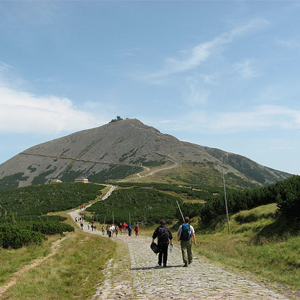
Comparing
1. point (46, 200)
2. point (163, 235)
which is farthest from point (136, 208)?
point (163, 235)

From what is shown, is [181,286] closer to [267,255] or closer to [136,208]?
[267,255]

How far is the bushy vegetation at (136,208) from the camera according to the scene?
207 ft

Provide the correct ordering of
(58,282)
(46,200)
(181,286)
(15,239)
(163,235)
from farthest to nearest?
(46,200) < (15,239) < (163,235) < (58,282) < (181,286)

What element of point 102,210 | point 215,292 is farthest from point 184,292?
point 102,210

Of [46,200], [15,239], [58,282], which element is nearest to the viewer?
[58,282]

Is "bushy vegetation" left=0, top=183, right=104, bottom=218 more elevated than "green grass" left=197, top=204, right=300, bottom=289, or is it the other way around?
"bushy vegetation" left=0, top=183, right=104, bottom=218

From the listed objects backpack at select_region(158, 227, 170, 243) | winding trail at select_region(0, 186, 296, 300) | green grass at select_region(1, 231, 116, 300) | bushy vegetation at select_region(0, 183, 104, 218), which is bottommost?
green grass at select_region(1, 231, 116, 300)

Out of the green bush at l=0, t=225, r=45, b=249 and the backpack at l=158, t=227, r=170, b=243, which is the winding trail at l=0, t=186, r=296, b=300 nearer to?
the backpack at l=158, t=227, r=170, b=243

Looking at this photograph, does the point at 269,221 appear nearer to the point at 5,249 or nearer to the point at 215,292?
the point at 215,292

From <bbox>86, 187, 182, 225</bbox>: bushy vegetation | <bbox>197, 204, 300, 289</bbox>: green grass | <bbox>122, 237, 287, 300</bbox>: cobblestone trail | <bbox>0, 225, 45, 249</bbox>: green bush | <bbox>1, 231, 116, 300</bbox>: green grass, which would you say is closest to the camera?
<bbox>122, 237, 287, 300</bbox>: cobblestone trail

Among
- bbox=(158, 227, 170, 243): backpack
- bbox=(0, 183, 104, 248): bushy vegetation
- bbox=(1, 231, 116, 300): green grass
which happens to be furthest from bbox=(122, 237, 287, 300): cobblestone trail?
bbox=(0, 183, 104, 248): bushy vegetation

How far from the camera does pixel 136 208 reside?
79562 mm

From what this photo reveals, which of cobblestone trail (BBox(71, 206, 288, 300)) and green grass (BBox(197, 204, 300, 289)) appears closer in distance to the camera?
cobblestone trail (BBox(71, 206, 288, 300))

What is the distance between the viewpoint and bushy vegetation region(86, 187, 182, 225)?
6309 centimetres
